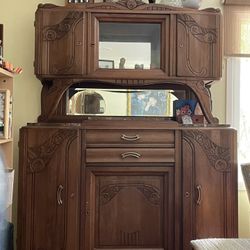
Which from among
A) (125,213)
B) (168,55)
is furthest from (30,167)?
(168,55)

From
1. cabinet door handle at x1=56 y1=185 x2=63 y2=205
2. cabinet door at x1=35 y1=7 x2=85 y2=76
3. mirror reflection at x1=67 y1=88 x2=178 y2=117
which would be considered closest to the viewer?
cabinet door handle at x1=56 y1=185 x2=63 y2=205

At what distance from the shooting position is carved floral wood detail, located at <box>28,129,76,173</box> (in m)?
2.16

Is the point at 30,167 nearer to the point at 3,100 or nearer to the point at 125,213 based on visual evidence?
the point at 3,100

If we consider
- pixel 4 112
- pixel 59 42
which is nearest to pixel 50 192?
pixel 4 112

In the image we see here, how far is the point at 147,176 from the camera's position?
7.27ft

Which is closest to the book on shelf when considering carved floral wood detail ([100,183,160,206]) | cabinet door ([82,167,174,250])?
cabinet door ([82,167,174,250])

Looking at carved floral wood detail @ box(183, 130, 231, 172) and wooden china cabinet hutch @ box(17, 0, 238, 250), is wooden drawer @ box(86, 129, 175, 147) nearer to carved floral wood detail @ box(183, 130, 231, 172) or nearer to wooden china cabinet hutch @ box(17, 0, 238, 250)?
wooden china cabinet hutch @ box(17, 0, 238, 250)

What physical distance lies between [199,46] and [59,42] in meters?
0.85

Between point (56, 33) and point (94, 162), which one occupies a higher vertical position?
point (56, 33)

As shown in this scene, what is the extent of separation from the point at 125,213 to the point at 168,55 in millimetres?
980

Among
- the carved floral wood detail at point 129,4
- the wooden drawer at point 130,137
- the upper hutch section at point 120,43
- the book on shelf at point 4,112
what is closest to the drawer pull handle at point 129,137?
the wooden drawer at point 130,137

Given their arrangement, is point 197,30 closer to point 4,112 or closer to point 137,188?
point 137,188

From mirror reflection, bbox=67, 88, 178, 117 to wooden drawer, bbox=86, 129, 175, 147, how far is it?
1.20ft

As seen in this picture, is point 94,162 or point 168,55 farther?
point 168,55
